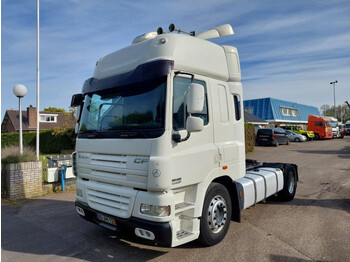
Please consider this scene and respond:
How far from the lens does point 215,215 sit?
4145mm

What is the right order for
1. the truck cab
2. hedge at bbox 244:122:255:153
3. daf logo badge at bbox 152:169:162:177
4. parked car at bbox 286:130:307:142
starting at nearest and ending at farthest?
daf logo badge at bbox 152:169:162:177, hedge at bbox 244:122:255:153, parked car at bbox 286:130:307:142, the truck cab

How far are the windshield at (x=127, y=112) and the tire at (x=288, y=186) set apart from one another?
469cm

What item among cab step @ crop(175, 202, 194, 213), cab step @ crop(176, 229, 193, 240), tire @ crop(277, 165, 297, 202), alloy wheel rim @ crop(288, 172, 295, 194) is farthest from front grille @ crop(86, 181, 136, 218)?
alloy wheel rim @ crop(288, 172, 295, 194)

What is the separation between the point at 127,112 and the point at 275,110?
140 feet

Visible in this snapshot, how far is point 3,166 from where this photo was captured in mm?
7125

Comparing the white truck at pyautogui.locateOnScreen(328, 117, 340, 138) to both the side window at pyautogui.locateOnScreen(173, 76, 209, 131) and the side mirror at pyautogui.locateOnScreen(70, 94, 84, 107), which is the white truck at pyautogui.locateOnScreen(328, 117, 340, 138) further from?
the side mirror at pyautogui.locateOnScreen(70, 94, 84, 107)

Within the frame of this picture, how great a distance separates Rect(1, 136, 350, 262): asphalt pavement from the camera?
3.90 metres

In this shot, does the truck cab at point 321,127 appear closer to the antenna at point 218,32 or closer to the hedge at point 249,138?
the hedge at point 249,138

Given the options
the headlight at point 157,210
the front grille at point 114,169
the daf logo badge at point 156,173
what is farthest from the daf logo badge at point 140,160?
the headlight at point 157,210

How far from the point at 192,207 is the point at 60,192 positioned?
5938mm

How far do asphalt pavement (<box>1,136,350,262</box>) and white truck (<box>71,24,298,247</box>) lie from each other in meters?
0.42

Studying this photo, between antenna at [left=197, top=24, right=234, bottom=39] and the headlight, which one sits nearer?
the headlight

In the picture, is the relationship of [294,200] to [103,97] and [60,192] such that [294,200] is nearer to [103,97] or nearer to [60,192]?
[103,97]

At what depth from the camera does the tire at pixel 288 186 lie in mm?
6734
